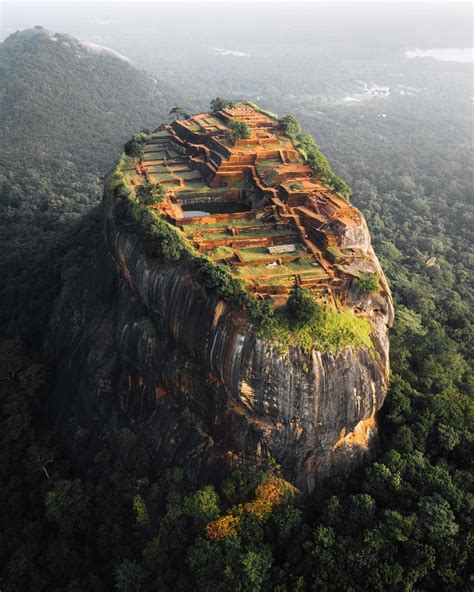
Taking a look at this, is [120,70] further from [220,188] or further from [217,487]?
[217,487]

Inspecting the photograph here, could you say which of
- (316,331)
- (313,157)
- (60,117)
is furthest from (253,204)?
(60,117)

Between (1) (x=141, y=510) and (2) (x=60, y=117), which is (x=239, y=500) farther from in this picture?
(2) (x=60, y=117)

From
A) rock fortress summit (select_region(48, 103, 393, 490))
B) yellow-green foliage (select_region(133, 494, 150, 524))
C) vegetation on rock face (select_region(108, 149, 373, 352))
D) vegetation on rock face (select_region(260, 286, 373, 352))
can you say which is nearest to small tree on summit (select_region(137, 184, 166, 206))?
rock fortress summit (select_region(48, 103, 393, 490))

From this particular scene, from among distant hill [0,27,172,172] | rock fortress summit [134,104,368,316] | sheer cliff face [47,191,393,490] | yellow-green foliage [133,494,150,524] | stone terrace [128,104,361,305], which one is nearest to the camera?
sheer cliff face [47,191,393,490]

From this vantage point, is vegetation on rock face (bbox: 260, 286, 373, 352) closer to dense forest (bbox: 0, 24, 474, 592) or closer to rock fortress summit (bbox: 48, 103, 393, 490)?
rock fortress summit (bbox: 48, 103, 393, 490)

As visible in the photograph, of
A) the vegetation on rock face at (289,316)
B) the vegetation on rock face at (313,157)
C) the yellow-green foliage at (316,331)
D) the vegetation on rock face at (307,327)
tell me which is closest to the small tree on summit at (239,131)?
the vegetation on rock face at (313,157)

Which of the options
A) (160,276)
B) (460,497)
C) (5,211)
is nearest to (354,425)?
(460,497)
